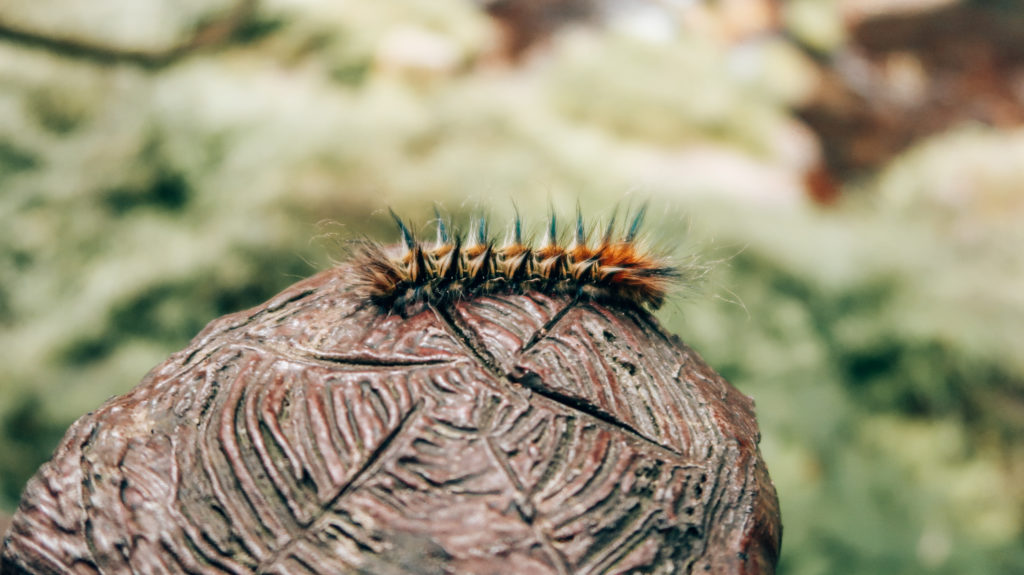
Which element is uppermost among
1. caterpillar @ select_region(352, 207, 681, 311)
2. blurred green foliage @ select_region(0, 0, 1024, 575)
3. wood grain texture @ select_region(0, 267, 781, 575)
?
blurred green foliage @ select_region(0, 0, 1024, 575)

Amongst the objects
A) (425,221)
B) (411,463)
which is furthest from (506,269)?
(425,221)

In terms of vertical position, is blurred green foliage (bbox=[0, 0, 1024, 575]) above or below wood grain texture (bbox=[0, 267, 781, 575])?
above

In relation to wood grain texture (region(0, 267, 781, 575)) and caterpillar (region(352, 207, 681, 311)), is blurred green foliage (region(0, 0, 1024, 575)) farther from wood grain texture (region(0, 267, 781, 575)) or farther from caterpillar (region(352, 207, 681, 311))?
wood grain texture (region(0, 267, 781, 575))

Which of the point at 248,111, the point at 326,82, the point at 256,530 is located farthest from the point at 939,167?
the point at 256,530

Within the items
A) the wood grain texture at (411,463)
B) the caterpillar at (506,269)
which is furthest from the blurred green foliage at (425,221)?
the wood grain texture at (411,463)

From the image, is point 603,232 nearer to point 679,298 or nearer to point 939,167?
point 679,298

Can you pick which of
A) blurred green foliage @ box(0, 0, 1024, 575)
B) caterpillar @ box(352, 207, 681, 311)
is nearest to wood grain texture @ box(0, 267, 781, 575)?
caterpillar @ box(352, 207, 681, 311)

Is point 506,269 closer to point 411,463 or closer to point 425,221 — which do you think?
point 411,463
